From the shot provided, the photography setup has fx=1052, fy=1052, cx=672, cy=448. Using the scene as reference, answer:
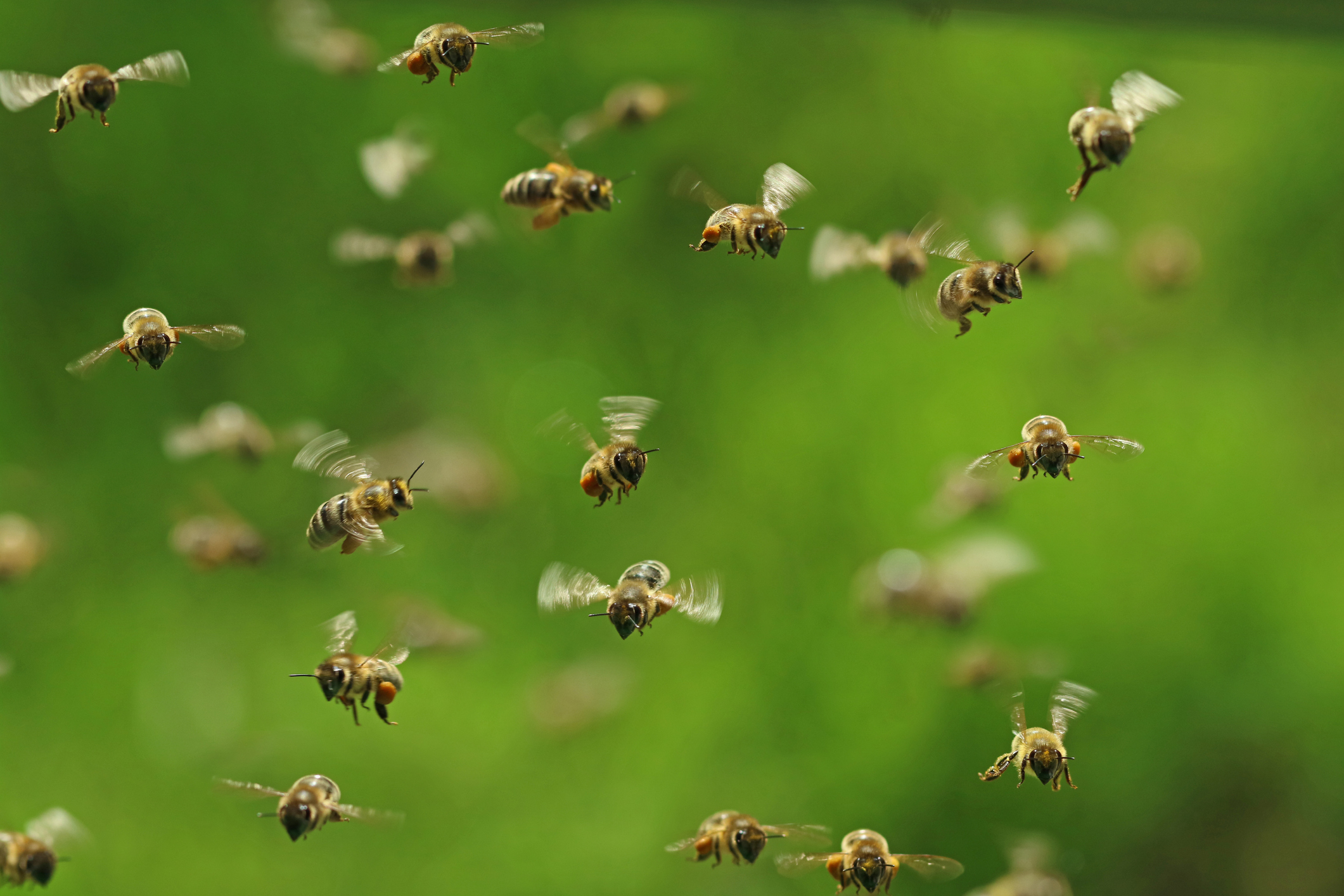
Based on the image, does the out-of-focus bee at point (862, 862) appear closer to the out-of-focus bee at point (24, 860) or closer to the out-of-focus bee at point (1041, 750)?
the out-of-focus bee at point (1041, 750)

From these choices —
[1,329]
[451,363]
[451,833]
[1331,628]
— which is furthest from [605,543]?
[1331,628]

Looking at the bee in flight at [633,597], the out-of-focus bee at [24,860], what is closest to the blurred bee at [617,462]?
the bee in flight at [633,597]

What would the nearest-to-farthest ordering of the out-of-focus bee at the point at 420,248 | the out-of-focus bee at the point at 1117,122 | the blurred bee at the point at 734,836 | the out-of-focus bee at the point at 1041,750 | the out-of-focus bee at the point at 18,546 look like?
the out-of-focus bee at the point at 1117,122
the out-of-focus bee at the point at 1041,750
the blurred bee at the point at 734,836
the out-of-focus bee at the point at 420,248
the out-of-focus bee at the point at 18,546

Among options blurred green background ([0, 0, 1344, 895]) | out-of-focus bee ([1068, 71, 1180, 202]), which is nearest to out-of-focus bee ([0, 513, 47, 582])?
blurred green background ([0, 0, 1344, 895])

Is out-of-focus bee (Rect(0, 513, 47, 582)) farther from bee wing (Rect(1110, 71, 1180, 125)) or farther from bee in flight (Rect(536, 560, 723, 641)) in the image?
bee wing (Rect(1110, 71, 1180, 125))

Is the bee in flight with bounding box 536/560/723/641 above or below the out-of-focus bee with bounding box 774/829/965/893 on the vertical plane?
above

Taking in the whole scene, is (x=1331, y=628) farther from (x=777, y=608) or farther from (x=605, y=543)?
(x=605, y=543)
